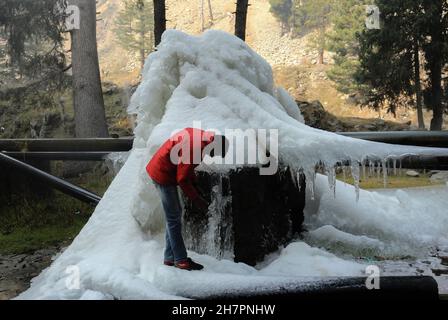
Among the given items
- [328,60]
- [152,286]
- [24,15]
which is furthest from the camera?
[328,60]

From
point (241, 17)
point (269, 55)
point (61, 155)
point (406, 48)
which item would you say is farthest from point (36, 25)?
point (269, 55)

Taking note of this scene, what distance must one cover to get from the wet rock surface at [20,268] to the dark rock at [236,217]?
6.26 feet

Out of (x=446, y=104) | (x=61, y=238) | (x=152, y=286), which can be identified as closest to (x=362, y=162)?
(x=152, y=286)

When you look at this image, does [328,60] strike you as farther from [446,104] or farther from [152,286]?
[152,286]

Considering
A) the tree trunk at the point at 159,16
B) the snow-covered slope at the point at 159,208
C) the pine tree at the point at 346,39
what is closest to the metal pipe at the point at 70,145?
the snow-covered slope at the point at 159,208

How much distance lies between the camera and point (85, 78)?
12.0 m

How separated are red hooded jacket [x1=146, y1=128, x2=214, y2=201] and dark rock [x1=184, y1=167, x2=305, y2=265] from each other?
0.36 metres

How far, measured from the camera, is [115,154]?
23.0 feet

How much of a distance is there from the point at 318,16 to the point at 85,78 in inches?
1832

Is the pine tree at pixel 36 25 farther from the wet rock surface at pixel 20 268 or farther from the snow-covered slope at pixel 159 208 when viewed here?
the snow-covered slope at pixel 159 208

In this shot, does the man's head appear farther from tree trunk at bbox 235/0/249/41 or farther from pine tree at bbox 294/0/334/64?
pine tree at bbox 294/0/334/64

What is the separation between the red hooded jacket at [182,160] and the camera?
149 inches

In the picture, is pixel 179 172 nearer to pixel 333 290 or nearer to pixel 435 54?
pixel 333 290
